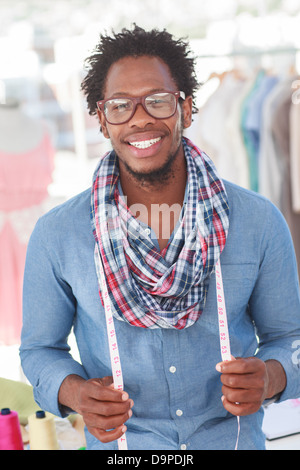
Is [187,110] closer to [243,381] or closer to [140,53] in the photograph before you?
[140,53]

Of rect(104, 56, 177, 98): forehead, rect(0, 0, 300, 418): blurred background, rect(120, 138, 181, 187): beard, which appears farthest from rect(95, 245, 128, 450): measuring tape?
rect(0, 0, 300, 418): blurred background

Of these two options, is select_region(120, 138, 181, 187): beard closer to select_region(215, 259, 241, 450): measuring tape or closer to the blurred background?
select_region(215, 259, 241, 450): measuring tape

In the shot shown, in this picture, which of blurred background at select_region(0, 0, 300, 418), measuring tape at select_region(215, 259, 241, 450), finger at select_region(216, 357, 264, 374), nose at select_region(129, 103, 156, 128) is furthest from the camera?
blurred background at select_region(0, 0, 300, 418)

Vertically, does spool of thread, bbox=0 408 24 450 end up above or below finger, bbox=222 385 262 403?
below

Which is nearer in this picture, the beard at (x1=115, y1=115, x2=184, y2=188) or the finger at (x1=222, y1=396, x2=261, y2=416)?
the finger at (x1=222, y1=396, x2=261, y2=416)

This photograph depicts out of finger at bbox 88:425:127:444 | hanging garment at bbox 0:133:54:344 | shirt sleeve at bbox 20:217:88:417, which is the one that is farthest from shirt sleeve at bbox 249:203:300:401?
hanging garment at bbox 0:133:54:344

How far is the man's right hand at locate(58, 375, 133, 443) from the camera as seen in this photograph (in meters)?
1.44

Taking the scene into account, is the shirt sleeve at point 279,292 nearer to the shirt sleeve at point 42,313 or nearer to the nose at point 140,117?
the nose at point 140,117

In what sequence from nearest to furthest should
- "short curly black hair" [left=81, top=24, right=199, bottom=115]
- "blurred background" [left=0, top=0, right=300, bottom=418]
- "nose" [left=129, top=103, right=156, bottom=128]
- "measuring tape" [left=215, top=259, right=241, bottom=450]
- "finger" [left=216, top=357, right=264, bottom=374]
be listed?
1. "finger" [left=216, top=357, right=264, bottom=374]
2. "measuring tape" [left=215, top=259, right=241, bottom=450]
3. "nose" [left=129, top=103, right=156, bottom=128]
4. "short curly black hair" [left=81, top=24, right=199, bottom=115]
5. "blurred background" [left=0, top=0, right=300, bottom=418]

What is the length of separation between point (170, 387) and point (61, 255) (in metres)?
0.50

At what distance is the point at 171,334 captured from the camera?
5.49 ft

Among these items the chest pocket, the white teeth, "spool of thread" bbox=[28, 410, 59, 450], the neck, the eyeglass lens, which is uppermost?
the eyeglass lens
